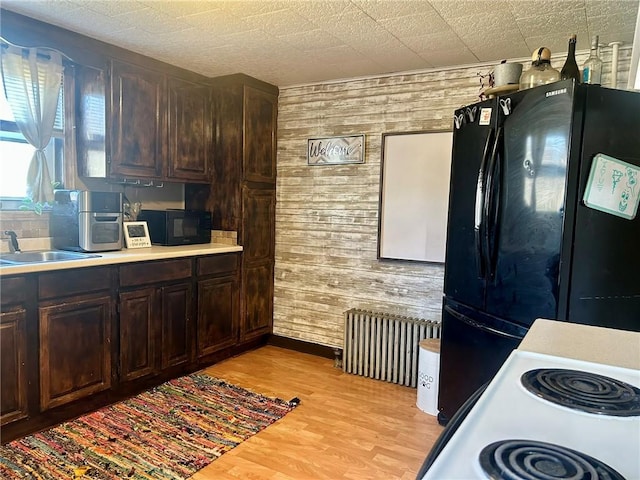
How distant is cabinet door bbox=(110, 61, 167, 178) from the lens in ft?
10.2

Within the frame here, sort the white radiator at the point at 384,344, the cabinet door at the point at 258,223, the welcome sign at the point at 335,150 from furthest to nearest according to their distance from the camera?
the cabinet door at the point at 258,223
the welcome sign at the point at 335,150
the white radiator at the point at 384,344

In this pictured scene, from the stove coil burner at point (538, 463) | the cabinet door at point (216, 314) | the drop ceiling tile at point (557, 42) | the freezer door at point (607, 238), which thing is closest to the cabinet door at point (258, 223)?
the cabinet door at point (216, 314)

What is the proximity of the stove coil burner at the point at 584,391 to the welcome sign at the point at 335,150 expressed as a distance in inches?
112

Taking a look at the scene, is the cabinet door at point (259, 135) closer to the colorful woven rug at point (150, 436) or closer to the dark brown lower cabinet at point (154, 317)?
the dark brown lower cabinet at point (154, 317)

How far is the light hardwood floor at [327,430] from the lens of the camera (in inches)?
90.0

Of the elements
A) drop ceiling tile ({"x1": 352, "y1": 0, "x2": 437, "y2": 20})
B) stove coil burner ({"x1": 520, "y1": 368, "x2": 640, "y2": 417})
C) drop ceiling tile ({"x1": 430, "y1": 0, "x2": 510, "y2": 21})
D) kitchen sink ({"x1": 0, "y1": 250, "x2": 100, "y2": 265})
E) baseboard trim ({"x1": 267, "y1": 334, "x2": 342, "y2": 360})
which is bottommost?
baseboard trim ({"x1": 267, "y1": 334, "x2": 342, "y2": 360})

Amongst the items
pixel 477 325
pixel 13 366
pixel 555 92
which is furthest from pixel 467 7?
pixel 13 366

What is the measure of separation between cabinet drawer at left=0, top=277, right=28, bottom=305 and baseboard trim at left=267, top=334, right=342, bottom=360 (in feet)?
7.36

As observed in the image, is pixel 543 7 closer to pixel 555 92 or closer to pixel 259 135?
pixel 555 92

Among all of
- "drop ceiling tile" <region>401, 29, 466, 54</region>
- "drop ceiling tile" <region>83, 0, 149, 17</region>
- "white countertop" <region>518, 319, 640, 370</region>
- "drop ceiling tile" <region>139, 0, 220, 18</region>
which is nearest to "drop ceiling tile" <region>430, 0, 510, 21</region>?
"drop ceiling tile" <region>401, 29, 466, 54</region>

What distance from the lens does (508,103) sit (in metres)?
2.25

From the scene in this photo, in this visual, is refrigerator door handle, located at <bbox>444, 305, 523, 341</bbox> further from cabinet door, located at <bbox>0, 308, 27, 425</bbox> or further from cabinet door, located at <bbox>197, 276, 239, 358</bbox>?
cabinet door, located at <bbox>0, 308, 27, 425</bbox>

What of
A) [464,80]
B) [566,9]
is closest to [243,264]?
[464,80]

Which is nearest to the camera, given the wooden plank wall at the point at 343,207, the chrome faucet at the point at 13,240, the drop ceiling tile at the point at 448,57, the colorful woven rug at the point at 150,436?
the colorful woven rug at the point at 150,436
